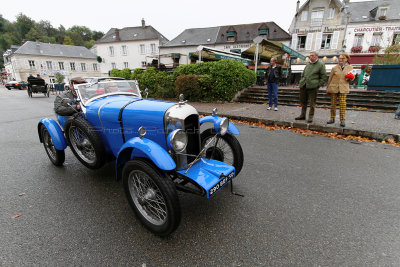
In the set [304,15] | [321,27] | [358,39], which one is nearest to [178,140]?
[321,27]

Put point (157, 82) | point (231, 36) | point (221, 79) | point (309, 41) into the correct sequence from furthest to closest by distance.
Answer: point (231, 36) → point (309, 41) → point (157, 82) → point (221, 79)

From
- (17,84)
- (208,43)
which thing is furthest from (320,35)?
(17,84)

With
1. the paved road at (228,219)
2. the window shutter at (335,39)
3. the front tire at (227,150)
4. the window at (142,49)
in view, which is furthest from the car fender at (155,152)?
the window at (142,49)

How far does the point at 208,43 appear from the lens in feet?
101

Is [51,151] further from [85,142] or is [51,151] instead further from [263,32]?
[263,32]

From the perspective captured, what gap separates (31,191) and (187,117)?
244cm

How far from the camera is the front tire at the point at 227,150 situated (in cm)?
270

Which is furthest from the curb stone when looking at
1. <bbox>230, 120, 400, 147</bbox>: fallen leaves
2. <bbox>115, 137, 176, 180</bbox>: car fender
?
<bbox>115, 137, 176, 180</bbox>: car fender

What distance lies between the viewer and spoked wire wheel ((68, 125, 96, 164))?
3.08 meters

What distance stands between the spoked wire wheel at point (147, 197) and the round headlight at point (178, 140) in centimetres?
44

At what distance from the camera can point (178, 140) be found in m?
1.96

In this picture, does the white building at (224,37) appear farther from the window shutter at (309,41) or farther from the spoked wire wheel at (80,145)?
the spoked wire wheel at (80,145)

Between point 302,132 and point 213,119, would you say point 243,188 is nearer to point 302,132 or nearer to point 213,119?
point 213,119

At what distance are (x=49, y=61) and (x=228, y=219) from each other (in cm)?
5658
